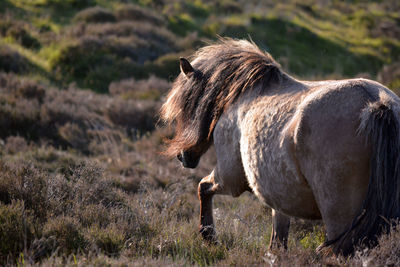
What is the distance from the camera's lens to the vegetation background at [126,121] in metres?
3.57

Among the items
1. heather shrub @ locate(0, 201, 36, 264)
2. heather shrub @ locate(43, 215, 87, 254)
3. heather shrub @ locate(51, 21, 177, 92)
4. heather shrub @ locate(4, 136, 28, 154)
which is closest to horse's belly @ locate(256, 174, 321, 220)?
heather shrub @ locate(43, 215, 87, 254)

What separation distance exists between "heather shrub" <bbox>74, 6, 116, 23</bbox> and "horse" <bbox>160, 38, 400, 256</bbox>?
15.1 metres

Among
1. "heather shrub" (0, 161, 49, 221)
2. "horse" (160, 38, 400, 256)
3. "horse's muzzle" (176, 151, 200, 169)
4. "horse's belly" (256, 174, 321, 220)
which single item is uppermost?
"horse" (160, 38, 400, 256)

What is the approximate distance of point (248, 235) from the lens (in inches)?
177

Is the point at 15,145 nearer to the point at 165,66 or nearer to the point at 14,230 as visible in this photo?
the point at 14,230

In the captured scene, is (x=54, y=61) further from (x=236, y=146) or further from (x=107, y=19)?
(x=236, y=146)

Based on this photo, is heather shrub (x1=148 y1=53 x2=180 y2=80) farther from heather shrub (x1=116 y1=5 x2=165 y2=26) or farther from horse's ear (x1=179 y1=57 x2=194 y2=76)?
horse's ear (x1=179 y1=57 x2=194 y2=76)

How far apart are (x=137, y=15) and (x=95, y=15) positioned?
1.84 meters

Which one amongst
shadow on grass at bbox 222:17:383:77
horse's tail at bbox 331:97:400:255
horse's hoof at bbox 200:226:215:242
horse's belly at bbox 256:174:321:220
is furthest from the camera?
shadow on grass at bbox 222:17:383:77

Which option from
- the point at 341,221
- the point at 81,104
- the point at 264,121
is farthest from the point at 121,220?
the point at 81,104

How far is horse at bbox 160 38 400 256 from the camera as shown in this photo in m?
2.87

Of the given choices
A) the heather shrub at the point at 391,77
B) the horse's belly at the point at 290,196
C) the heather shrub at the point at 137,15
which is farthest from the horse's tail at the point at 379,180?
the heather shrub at the point at 137,15

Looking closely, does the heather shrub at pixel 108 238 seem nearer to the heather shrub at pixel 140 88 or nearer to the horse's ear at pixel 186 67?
the horse's ear at pixel 186 67

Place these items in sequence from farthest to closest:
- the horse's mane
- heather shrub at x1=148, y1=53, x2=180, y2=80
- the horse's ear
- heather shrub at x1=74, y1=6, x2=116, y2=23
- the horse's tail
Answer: heather shrub at x1=74, y1=6, x2=116, y2=23 < heather shrub at x1=148, y1=53, x2=180, y2=80 < the horse's ear < the horse's mane < the horse's tail
